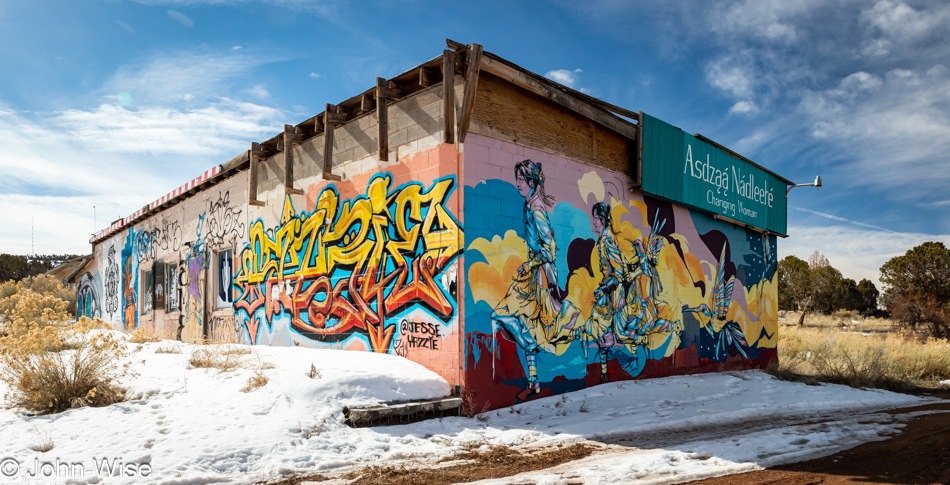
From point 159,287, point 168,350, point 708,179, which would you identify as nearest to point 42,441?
point 168,350

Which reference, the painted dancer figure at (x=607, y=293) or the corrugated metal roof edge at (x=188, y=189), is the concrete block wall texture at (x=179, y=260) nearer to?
the corrugated metal roof edge at (x=188, y=189)

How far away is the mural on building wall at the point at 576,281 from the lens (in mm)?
7723

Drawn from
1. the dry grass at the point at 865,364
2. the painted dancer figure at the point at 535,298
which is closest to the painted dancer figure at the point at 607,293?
the painted dancer figure at the point at 535,298

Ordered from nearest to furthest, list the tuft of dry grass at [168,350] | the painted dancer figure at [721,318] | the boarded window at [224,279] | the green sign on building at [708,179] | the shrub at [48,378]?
the shrub at [48,378] → the tuft of dry grass at [168,350] → the green sign on building at [708,179] → the painted dancer figure at [721,318] → the boarded window at [224,279]

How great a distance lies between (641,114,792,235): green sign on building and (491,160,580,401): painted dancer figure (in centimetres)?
297

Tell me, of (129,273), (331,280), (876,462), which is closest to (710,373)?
(876,462)

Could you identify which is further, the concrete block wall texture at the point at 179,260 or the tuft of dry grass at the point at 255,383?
the concrete block wall texture at the point at 179,260

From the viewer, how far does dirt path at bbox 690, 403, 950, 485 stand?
483 cm

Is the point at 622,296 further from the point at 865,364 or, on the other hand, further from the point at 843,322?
the point at 843,322

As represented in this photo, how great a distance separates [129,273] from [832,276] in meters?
40.7

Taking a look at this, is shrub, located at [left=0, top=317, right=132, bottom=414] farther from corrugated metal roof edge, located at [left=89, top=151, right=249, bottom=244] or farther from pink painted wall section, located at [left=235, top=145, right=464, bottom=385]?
corrugated metal roof edge, located at [left=89, top=151, right=249, bottom=244]

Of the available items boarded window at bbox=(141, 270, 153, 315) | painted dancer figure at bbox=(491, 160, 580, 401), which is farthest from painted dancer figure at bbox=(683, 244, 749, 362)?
boarded window at bbox=(141, 270, 153, 315)

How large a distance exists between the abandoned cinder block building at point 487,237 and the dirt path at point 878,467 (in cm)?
359

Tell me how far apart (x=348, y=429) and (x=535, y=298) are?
11.5 feet
